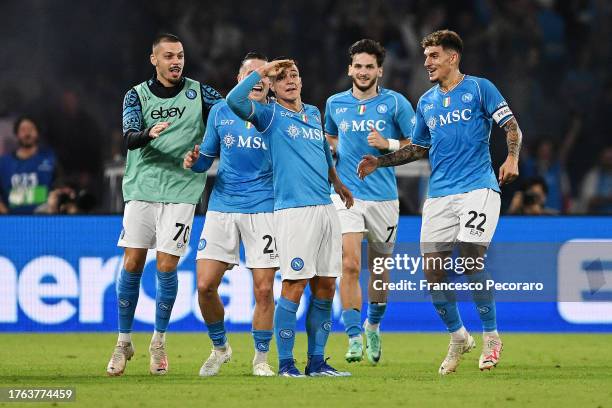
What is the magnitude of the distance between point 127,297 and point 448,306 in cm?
220

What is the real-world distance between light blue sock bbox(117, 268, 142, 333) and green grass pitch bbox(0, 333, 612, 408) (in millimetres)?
340

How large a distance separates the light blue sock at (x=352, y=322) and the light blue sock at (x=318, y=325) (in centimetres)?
109

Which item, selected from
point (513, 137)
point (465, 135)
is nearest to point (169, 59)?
point (465, 135)

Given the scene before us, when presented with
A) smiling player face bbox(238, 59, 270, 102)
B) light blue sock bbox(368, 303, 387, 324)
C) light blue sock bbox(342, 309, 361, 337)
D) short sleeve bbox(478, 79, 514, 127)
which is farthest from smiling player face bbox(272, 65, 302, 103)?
light blue sock bbox(368, 303, 387, 324)

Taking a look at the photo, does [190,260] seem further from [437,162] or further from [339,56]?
[339,56]

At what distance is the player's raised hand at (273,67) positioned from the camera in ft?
25.2

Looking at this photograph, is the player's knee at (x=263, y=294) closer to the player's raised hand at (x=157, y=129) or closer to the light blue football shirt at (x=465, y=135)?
the player's raised hand at (x=157, y=129)

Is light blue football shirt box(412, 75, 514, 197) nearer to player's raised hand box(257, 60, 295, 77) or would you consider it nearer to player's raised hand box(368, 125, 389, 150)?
player's raised hand box(368, 125, 389, 150)

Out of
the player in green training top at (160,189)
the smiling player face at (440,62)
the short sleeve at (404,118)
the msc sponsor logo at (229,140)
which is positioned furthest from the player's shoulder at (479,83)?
the player in green training top at (160,189)

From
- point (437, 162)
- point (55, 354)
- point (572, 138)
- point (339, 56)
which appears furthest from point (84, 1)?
point (437, 162)

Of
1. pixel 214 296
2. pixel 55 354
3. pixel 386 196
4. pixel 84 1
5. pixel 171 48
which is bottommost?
pixel 55 354

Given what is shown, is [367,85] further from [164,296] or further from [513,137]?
[164,296]

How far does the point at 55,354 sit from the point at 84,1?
9.05 m

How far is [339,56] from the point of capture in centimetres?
1703
